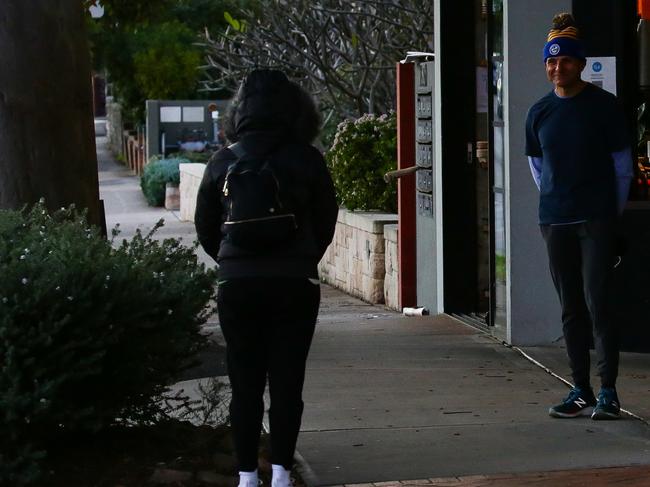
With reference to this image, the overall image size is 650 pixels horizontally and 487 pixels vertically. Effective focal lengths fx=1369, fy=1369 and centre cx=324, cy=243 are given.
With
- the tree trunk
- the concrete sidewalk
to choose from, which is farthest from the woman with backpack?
the tree trunk

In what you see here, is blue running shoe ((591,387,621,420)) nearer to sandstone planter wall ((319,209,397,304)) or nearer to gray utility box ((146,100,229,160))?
sandstone planter wall ((319,209,397,304))

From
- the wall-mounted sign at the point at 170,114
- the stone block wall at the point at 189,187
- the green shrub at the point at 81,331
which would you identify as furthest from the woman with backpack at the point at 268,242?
the wall-mounted sign at the point at 170,114

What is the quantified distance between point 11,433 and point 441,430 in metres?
2.09

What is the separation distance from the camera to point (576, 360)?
249 inches

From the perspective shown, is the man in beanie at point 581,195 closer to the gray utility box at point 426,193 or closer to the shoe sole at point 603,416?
the shoe sole at point 603,416

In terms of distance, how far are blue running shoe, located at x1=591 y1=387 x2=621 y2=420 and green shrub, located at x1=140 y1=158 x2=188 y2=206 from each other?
1992 cm

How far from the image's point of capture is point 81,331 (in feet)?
16.3

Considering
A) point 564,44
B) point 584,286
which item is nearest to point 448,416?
point 584,286

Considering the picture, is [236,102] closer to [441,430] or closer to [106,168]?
[441,430]

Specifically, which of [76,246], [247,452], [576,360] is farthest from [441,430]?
[76,246]

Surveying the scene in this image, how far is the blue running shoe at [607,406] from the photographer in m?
6.23

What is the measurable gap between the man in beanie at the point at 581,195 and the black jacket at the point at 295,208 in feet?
5.25

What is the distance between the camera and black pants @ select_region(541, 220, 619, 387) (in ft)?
20.1

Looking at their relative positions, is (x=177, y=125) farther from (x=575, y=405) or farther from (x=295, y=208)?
(x=295, y=208)
